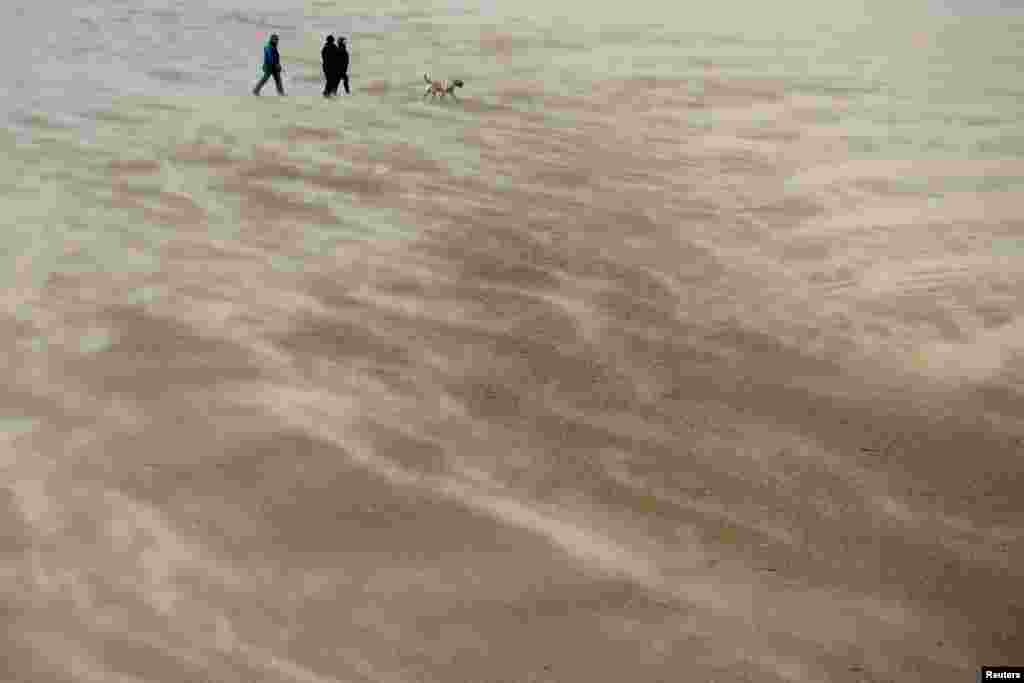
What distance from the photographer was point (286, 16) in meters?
27.6

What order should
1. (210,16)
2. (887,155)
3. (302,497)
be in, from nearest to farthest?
(302,497)
(887,155)
(210,16)

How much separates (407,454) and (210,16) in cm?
2439

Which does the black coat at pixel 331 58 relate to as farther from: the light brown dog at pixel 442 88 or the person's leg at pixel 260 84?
the light brown dog at pixel 442 88

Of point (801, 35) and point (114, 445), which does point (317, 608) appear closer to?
point (114, 445)

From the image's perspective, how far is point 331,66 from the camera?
16.1 m

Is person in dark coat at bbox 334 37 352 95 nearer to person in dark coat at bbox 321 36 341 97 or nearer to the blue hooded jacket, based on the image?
person in dark coat at bbox 321 36 341 97

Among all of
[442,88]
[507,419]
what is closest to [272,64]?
[442,88]

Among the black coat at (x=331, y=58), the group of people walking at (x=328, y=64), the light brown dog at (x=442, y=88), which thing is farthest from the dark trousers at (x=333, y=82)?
the light brown dog at (x=442, y=88)

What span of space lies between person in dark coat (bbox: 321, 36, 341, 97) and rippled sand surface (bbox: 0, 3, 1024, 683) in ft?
14.7

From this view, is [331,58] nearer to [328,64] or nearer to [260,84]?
[328,64]

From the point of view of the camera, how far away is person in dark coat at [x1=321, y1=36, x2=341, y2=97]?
1589 centimetres

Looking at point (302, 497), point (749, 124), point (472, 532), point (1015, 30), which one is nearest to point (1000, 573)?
point (472, 532)

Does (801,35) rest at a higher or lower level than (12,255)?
higher

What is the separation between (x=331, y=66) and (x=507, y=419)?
1149 cm
